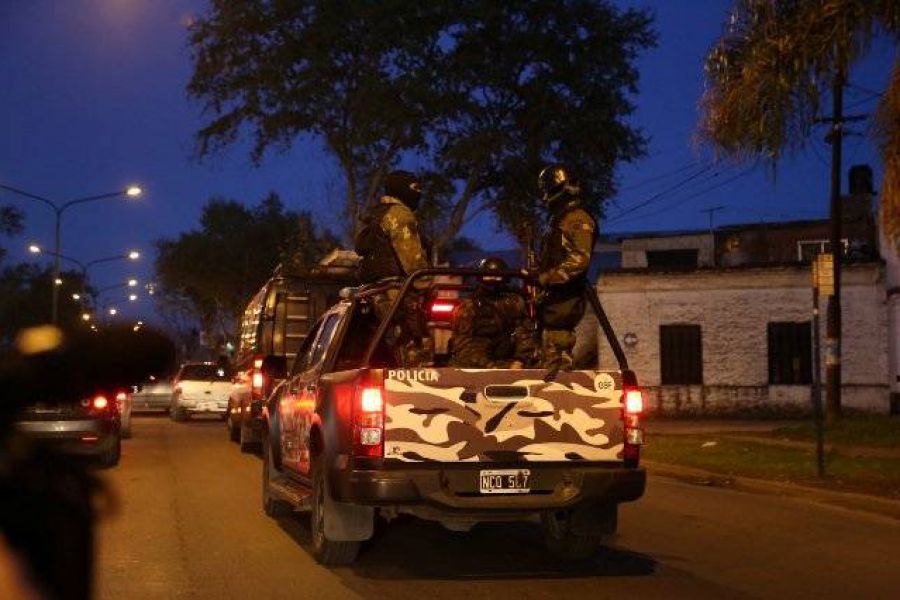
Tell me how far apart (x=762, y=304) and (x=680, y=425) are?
540cm

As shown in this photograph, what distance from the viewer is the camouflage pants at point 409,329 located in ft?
30.8

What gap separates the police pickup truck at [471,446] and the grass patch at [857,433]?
12071 mm

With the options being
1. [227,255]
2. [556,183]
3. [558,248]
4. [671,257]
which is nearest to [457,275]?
[558,248]

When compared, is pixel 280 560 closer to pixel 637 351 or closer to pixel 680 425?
pixel 680 425

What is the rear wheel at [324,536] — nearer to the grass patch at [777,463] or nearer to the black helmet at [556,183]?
the black helmet at [556,183]

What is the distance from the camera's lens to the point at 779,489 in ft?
46.7

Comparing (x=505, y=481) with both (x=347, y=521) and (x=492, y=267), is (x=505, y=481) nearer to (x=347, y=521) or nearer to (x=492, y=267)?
(x=347, y=521)

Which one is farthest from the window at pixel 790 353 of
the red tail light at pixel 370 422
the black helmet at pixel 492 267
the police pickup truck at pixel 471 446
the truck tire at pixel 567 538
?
the red tail light at pixel 370 422

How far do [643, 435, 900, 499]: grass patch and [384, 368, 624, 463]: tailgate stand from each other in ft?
20.3

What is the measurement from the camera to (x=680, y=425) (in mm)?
26156

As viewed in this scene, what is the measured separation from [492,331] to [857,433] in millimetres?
13183

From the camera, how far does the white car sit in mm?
28484

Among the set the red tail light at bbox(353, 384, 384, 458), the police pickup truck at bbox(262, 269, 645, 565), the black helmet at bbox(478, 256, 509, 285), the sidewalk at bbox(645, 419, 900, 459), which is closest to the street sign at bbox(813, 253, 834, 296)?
the sidewalk at bbox(645, 419, 900, 459)

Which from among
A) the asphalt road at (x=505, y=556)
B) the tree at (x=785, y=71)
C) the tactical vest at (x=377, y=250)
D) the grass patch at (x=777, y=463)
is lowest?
the asphalt road at (x=505, y=556)
